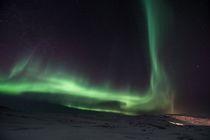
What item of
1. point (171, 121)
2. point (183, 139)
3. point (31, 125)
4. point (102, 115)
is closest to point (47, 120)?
point (31, 125)

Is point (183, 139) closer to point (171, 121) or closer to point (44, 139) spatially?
point (44, 139)

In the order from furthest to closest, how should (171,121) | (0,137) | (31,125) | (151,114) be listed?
(151,114) < (171,121) < (31,125) < (0,137)

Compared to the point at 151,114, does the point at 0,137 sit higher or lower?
lower

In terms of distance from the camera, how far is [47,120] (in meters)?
11.5

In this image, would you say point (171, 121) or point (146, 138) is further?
point (171, 121)

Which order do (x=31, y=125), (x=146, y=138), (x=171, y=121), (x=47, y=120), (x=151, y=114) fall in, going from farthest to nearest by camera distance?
(x=151, y=114) < (x=171, y=121) < (x=47, y=120) < (x=31, y=125) < (x=146, y=138)

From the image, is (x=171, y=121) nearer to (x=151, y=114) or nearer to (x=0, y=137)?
(x=151, y=114)

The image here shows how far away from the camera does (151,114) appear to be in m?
16.2

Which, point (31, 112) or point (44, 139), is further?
point (31, 112)

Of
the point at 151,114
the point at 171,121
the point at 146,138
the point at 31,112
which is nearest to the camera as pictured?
the point at 146,138

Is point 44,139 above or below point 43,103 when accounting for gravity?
below

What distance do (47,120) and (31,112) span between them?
201cm

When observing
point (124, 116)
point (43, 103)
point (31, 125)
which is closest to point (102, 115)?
point (124, 116)

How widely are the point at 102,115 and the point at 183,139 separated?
5.54 metres
